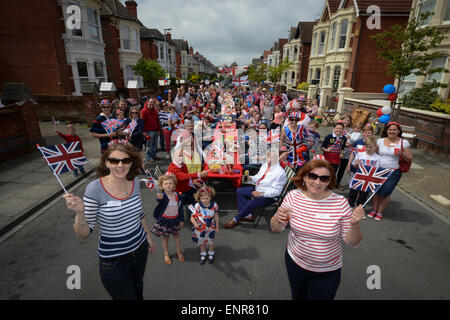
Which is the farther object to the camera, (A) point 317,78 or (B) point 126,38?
(A) point 317,78

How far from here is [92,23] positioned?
18.2 m

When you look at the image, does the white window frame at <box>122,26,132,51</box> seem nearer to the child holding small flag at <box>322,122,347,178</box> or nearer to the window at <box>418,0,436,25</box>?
the window at <box>418,0,436,25</box>

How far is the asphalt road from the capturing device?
3355 mm

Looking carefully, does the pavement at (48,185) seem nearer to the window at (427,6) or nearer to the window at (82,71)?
the window at (427,6)

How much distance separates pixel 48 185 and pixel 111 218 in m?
5.70

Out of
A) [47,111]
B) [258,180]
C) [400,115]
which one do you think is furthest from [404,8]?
[47,111]

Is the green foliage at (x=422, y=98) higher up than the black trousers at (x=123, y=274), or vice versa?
the green foliage at (x=422, y=98)

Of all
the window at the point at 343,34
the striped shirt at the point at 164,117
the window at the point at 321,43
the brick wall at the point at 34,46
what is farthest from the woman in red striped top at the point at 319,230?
the window at the point at 321,43

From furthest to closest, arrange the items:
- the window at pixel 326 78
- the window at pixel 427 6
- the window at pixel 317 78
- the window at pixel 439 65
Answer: the window at pixel 317 78
the window at pixel 326 78
the window at pixel 427 6
the window at pixel 439 65

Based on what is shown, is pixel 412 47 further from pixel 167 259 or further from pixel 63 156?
pixel 63 156

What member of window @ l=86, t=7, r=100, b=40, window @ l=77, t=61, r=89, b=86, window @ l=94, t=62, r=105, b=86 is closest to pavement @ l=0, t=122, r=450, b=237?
window @ l=77, t=61, r=89, b=86

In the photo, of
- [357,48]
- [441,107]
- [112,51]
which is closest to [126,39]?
[112,51]

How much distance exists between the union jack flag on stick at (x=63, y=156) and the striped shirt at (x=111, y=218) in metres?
1.20

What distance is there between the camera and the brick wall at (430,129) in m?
9.19
